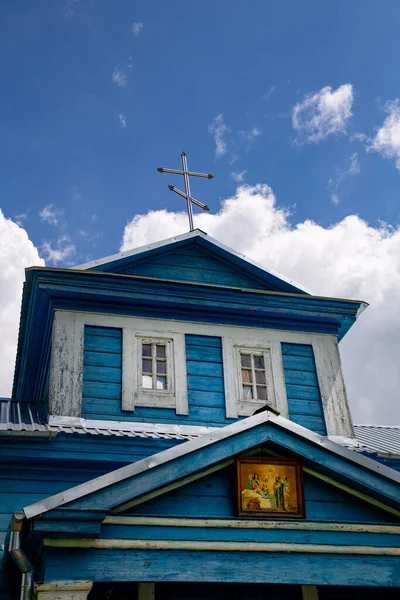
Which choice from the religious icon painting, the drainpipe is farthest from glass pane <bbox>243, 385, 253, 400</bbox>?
the drainpipe

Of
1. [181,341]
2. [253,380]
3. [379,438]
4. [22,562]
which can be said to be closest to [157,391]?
[181,341]

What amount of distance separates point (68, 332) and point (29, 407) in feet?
4.96

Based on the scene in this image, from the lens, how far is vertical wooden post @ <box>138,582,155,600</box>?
7.46 m

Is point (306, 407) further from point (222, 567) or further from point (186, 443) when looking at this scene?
point (222, 567)

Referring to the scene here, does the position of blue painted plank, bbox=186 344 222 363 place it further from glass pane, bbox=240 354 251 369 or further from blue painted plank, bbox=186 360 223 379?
glass pane, bbox=240 354 251 369

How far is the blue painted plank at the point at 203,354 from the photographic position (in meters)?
10.5

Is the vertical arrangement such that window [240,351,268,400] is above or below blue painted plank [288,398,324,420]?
above

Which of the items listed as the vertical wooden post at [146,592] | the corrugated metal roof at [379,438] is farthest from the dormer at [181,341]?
the vertical wooden post at [146,592]

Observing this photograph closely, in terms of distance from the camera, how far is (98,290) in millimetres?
10461

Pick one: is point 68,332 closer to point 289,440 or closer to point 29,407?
point 29,407

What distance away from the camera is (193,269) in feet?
38.5

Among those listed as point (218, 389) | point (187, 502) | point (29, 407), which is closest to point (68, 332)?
point (29, 407)

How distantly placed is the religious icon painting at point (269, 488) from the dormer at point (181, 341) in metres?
3.42

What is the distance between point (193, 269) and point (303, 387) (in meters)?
2.80
